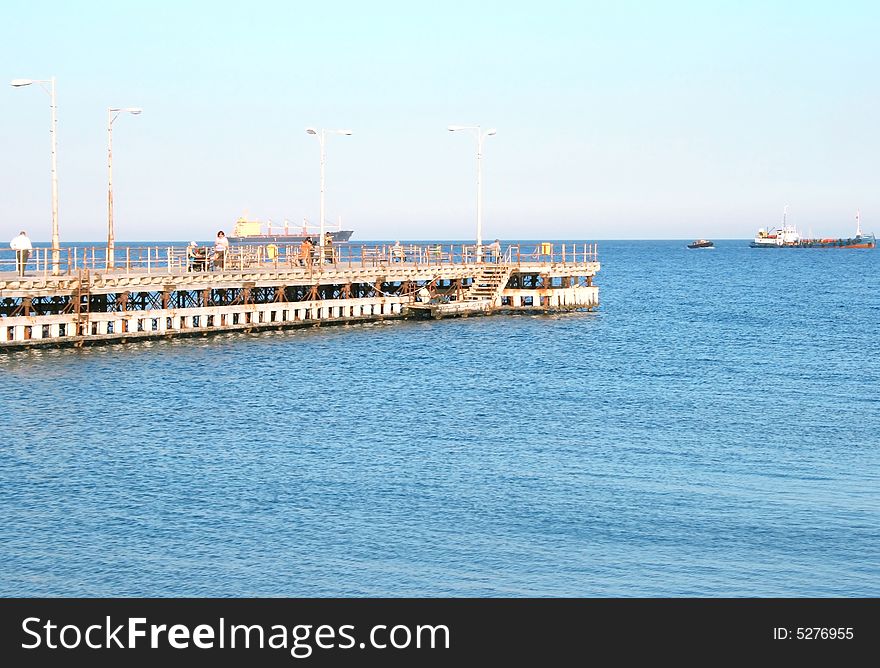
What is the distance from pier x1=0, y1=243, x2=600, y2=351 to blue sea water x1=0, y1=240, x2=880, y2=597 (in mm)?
2299

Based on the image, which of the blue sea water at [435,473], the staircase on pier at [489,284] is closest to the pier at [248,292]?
the staircase on pier at [489,284]

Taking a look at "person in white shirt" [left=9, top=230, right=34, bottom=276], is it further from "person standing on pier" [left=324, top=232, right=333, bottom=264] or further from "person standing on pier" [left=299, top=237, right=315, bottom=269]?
"person standing on pier" [left=324, top=232, right=333, bottom=264]

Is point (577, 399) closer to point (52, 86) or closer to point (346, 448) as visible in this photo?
point (346, 448)

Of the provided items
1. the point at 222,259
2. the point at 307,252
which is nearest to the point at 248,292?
the point at 222,259

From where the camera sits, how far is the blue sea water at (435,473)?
23.1 meters

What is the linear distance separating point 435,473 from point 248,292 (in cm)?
3782

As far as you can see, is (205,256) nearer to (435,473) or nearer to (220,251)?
(220,251)

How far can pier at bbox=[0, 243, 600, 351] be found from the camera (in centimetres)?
5594

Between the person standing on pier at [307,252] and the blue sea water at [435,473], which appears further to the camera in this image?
the person standing on pier at [307,252]

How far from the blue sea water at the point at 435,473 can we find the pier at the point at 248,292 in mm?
2299

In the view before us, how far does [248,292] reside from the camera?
221 feet

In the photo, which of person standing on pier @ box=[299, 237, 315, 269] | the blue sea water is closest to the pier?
person standing on pier @ box=[299, 237, 315, 269]

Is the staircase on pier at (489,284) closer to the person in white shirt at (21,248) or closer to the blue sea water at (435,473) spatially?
the blue sea water at (435,473)
